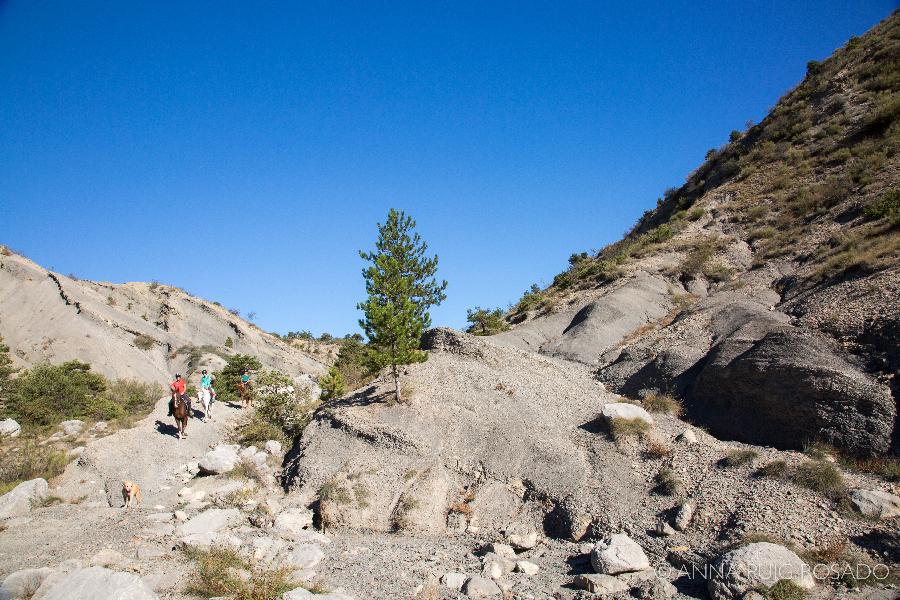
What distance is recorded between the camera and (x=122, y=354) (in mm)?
34844

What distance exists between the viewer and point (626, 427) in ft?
45.3

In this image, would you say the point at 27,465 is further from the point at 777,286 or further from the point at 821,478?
the point at 777,286

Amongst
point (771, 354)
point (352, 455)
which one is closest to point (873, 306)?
point (771, 354)

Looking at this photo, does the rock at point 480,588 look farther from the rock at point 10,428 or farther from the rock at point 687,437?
the rock at point 10,428

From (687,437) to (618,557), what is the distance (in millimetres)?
5365

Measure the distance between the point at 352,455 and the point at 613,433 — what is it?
25.2 feet

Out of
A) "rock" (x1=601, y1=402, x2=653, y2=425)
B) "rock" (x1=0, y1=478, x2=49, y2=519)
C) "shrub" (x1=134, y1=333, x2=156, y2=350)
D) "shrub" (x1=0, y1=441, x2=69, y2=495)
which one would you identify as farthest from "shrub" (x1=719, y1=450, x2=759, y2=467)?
"shrub" (x1=134, y1=333, x2=156, y2=350)

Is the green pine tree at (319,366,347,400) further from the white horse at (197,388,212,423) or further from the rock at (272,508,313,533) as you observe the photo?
the rock at (272,508,313,533)

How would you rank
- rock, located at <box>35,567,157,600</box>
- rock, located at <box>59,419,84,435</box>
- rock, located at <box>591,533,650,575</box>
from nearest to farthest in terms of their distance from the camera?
rock, located at <box>35,567,157,600</box>
rock, located at <box>591,533,650,575</box>
rock, located at <box>59,419,84,435</box>

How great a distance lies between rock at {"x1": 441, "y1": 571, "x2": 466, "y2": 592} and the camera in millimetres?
9305

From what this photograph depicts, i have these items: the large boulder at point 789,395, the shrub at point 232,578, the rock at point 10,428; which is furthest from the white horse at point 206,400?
the large boulder at point 789,395

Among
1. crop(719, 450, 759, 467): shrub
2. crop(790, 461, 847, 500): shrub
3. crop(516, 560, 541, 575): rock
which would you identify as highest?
crop(719, 450, 759, 467): shrub

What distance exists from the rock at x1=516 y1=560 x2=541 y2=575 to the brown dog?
1092 centimetres

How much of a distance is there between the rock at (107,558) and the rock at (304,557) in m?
3.04
